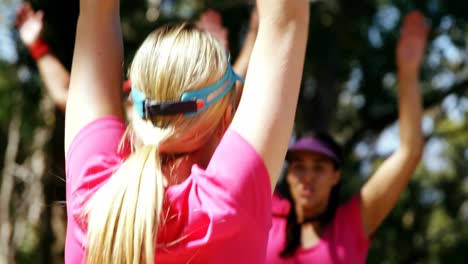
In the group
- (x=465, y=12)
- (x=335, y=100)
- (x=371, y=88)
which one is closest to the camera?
(x=465, y=12)

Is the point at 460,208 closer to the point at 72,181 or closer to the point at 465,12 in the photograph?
the point at 465,12

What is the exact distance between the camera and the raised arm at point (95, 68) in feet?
5.67

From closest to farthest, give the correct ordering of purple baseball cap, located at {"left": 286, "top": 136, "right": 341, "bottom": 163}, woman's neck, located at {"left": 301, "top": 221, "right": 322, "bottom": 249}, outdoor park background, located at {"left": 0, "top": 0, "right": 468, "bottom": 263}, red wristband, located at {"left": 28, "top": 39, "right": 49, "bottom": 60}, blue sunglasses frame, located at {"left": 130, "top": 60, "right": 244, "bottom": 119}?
blue sunglasses frame, located at {"left": 130, "top": 60, "right": 244, "bottom": 119} < red wristband, located at {"left": 28, "top": 39, "right": 49, "bottom": 60} < woman's neck, located at {"left": 301, "top": 221, "right": 322, "bottom": 249} < purple baseball cap, located at {"left": 286, "top": 136, "right": 341, "bottom": 163} < outdoor park background, located at {"left": 0, "top": 0, "right": 468, "bottom": 263}

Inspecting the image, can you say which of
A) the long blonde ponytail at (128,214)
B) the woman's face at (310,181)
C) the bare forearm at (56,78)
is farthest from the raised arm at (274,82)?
the woman's face at (310,181)

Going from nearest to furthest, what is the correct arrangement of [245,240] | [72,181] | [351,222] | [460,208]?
[245,240] → [72,181] → [351,222] → [460,208]

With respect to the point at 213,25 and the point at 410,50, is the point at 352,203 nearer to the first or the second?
the point at 410,50

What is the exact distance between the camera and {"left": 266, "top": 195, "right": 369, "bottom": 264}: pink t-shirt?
141 inches

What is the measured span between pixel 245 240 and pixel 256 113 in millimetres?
244

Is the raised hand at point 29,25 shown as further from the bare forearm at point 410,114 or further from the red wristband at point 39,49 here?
the bare forearm at point 410,114

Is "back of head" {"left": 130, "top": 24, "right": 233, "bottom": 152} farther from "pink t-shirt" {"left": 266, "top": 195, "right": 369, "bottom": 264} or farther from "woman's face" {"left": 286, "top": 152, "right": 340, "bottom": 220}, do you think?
"woman's face" {"left": 286, "top": 152, "right": 340, "bottom": 220}

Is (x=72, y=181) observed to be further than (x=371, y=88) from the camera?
No

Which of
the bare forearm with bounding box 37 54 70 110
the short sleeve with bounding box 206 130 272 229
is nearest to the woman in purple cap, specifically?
the bare forearm with bounding box 37 54 70 110

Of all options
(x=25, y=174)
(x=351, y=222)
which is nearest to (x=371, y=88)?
(x=351, y=222)

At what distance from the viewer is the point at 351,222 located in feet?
12.1
